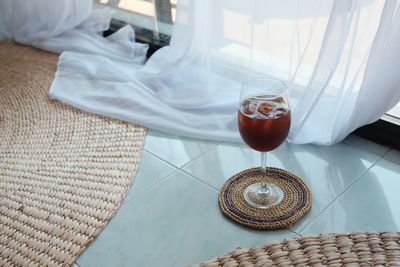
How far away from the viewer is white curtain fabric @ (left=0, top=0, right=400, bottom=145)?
1074mm

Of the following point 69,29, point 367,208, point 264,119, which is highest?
point 264,119

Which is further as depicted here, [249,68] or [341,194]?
[249,68]

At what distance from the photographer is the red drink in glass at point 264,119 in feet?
2.95

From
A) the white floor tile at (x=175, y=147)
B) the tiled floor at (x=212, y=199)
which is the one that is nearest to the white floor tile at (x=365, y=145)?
the tiled floor at (x=212, y=199)

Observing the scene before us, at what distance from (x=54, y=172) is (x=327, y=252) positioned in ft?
2.58

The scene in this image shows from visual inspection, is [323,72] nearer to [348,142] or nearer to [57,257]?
[348,142]

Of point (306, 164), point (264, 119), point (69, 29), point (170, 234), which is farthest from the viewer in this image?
point (69, 29)

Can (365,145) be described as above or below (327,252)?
below

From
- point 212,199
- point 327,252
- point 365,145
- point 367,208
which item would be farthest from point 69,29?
point 327,252

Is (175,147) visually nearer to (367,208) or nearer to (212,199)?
(212,199)

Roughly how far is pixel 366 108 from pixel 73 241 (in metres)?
0.72

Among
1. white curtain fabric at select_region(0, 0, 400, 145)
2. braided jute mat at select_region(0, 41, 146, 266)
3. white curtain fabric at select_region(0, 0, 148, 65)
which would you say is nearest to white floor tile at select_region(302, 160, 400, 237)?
white curtain fabric at select_region(0, 0, 400, 145)

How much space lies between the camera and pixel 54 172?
1.20 m

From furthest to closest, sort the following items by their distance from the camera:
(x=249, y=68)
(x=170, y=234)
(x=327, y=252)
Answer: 1. (x=249, y=68)
2. (x=170, y=234)
3. (x=327, y=252)
